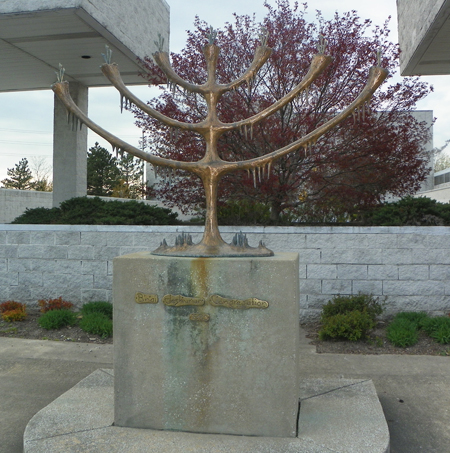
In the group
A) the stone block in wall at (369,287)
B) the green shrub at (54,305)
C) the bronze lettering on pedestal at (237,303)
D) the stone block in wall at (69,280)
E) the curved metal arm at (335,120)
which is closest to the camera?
the bronze lettering on pedestal at (237,303)

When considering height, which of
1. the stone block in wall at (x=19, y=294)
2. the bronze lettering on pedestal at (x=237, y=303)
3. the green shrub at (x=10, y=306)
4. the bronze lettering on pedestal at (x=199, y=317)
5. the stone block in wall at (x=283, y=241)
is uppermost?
the stone block in wall at (x=283, y=241)

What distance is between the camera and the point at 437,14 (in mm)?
9516

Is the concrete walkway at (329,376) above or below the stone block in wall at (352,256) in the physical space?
below

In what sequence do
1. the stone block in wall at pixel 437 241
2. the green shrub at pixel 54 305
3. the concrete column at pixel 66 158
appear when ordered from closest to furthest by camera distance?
the stone block in wall at pixel 437 241 < the green shrub at pixel 54 305 < the concrete column at pixel 66 158

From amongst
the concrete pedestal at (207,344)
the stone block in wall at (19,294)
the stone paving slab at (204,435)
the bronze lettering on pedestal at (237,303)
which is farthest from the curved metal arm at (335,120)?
the stone block in wall at (19,294)

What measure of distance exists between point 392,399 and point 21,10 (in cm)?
950

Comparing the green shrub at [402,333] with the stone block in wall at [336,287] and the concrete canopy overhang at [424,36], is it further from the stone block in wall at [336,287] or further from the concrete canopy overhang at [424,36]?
the concrete canopy overhang at [424,36]

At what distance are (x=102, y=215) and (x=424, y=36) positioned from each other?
7.71 m

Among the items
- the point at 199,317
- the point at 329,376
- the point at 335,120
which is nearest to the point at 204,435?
the point at 199,317

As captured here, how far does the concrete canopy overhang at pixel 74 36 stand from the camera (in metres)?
9.78

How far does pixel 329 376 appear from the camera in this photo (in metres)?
5.45

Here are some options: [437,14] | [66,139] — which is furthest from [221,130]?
[66,139]

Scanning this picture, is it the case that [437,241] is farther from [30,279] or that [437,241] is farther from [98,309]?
[30,279]

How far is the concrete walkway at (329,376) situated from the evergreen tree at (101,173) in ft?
128
